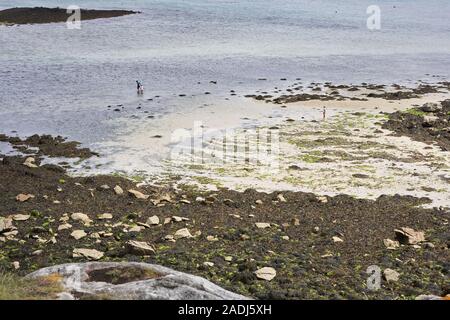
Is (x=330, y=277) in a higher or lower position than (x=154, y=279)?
lower

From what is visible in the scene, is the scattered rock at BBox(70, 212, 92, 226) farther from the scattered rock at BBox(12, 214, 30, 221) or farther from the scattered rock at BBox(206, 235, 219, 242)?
the scattered rock at BBox(206, 235, 219, 242)

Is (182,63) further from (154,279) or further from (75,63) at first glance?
(154,279)

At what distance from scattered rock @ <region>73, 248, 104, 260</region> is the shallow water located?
10.5 m

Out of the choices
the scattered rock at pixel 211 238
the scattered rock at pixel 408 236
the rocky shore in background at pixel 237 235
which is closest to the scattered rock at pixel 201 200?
the rocky shore in background at pixel 237 235

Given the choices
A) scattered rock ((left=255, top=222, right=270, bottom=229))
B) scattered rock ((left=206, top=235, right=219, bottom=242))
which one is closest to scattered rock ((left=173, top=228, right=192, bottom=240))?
scattered rock ((left=206, top=235, right=219, bottom=242))

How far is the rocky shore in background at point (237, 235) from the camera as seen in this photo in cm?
1396

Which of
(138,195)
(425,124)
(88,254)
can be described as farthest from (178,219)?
(425,124)

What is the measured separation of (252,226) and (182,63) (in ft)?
135

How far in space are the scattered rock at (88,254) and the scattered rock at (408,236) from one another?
29.0 ft

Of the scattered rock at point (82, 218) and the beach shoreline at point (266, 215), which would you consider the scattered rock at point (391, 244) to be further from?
the scattered rock at point (82, 218)

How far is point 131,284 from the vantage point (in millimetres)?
8148

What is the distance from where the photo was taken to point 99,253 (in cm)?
1526

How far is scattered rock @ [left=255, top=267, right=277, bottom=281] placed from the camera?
Result: 1382 cm
